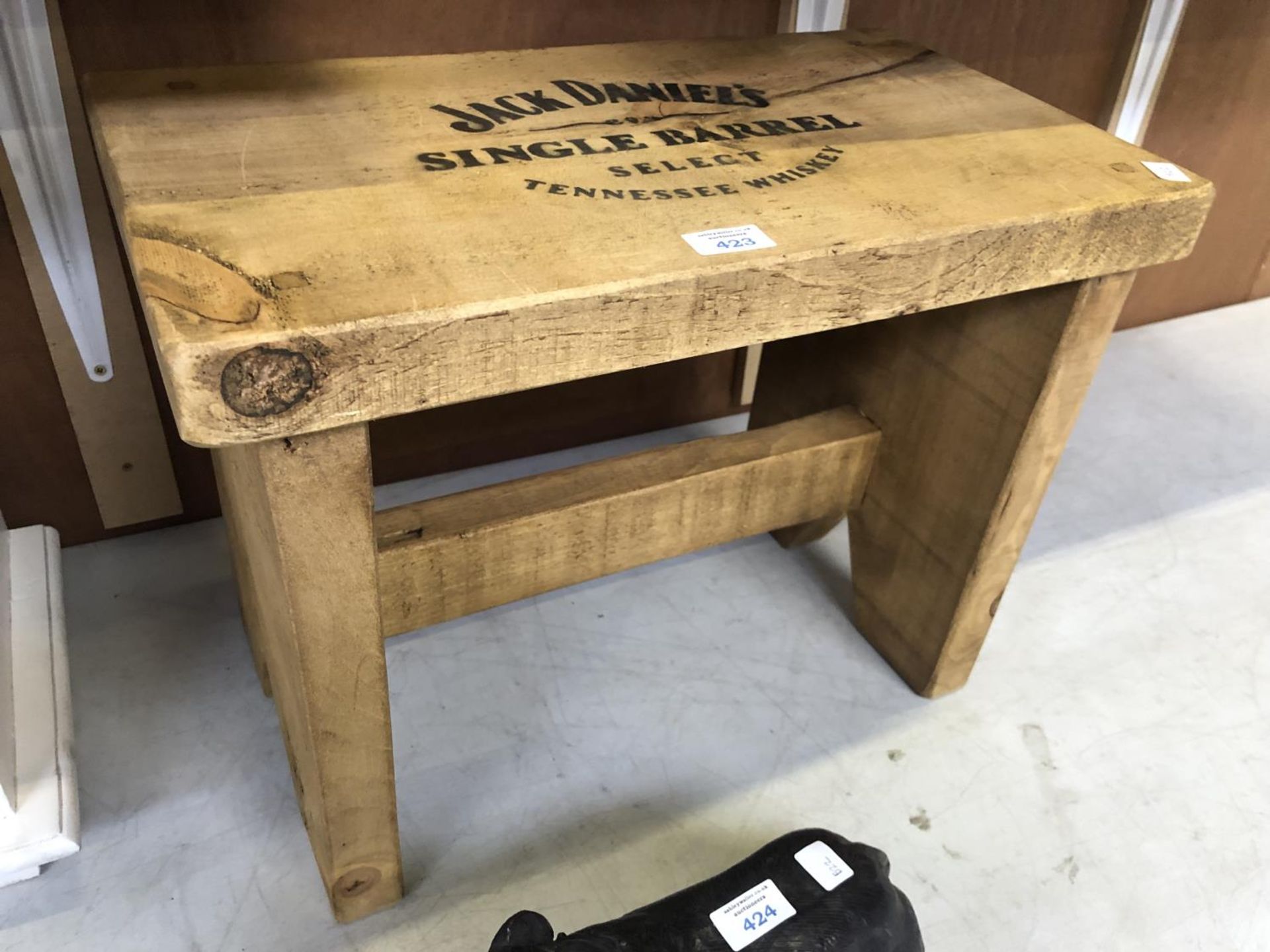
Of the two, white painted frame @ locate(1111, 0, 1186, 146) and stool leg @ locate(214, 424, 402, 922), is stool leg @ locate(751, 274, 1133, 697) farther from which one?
white painted frame @ locate(1111, 0, 1186, 146)

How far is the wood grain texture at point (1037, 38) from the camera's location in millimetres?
1551

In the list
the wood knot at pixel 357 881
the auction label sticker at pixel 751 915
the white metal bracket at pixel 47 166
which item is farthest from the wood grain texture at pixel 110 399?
the auction label sticker at pixel 751 915

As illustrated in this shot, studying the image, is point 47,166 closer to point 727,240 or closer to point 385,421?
point 385,421

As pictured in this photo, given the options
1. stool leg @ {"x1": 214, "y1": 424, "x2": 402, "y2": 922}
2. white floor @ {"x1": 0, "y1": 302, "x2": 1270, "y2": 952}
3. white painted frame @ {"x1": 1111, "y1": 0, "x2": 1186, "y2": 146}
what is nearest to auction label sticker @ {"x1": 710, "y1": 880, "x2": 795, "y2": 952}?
white floor @ {"x1": 0, "y1": 302, "x2": 1270, "y2": 952}

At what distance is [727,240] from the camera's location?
758 millimetres

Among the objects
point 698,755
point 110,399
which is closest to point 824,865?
point 698,755

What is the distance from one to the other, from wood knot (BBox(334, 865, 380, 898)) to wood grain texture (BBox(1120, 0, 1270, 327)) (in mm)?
1832

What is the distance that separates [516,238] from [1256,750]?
1.14m

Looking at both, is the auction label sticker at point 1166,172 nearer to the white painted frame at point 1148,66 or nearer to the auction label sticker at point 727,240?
the auction label sticker at point 727,240

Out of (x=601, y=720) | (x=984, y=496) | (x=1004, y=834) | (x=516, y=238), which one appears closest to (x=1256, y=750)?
(x=1004, y=834)

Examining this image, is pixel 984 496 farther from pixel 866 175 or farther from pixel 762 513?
pixel 866 175

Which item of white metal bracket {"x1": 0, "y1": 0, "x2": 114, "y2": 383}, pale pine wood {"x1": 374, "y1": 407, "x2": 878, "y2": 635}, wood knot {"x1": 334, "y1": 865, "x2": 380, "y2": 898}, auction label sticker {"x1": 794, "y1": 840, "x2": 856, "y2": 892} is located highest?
white metal bracket {"x1": 0, "y1": 0, "x2": 114, "y2": 383}

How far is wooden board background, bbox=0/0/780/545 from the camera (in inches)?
44.8

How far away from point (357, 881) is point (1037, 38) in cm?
160
